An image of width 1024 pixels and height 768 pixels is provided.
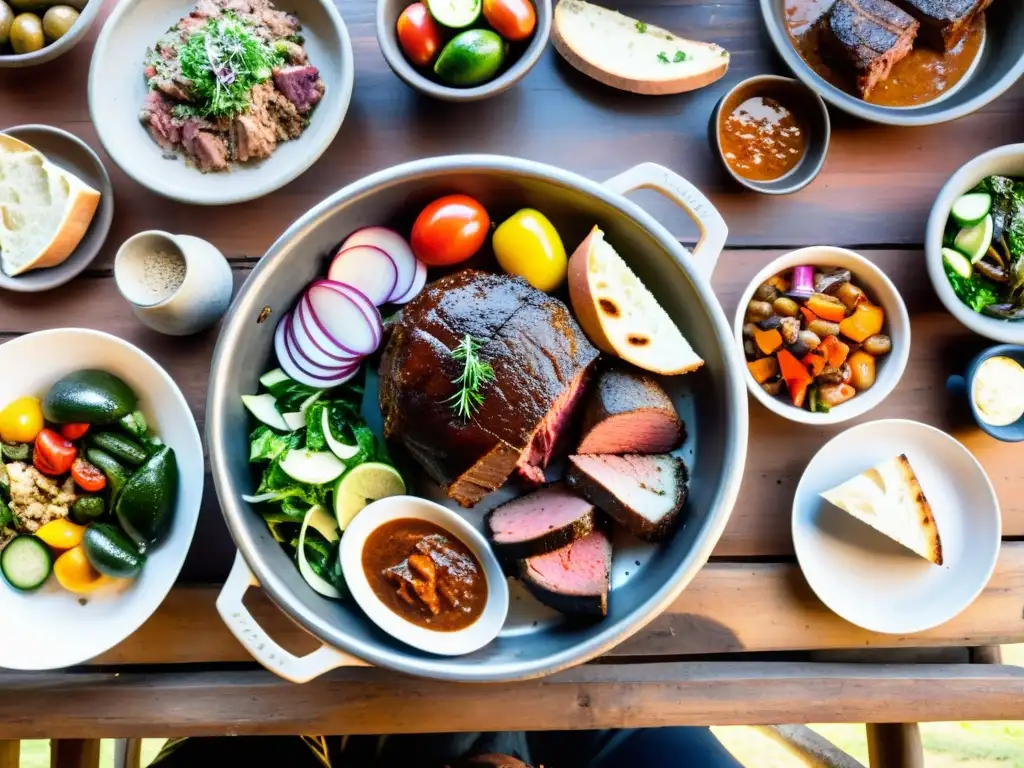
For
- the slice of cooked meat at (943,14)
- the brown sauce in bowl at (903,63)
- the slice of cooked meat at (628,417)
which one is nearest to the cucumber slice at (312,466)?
the slice of cooked meat at (628,417)

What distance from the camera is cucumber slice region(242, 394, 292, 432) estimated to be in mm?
2070

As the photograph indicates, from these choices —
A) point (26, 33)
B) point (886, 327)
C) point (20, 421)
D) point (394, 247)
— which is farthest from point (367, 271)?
point (886, 327)

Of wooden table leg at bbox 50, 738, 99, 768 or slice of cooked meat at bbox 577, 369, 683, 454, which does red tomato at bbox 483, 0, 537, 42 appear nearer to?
slice of cooked meat at bbox 577, 369, 683, 454

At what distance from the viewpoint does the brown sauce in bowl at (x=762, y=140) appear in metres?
2.30

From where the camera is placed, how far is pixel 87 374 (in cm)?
203

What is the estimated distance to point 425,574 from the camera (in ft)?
6.62

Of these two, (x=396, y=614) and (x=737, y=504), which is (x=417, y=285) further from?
(x=737, y=504)

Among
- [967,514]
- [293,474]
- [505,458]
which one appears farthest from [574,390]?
[967,514]

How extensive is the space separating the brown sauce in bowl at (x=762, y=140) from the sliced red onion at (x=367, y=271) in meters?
1.08

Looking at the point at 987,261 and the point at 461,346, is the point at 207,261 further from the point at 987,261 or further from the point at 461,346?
the point at 987,261

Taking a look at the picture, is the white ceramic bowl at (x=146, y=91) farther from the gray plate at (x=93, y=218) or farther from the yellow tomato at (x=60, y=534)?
the yellow tomato at (x=60, y=534)

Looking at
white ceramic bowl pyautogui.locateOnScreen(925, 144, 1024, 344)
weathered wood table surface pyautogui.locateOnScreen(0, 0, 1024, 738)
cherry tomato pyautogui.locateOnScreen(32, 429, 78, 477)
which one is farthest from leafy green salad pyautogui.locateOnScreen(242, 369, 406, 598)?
white ceramic bowl pyautogui.locateOnScreen(925, 144, 1024, 344)

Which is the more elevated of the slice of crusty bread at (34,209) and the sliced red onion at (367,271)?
the sliced red onion at (367,271)

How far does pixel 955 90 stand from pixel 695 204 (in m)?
1.11
